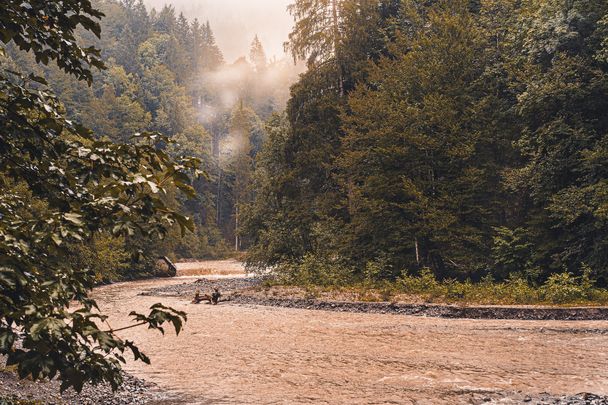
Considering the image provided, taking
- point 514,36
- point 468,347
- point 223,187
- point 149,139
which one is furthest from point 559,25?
point 223,187

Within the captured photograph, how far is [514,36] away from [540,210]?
9812mm

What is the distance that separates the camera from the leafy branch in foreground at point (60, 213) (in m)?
3.04

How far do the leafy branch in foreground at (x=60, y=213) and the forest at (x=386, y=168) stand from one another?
2 centimetres

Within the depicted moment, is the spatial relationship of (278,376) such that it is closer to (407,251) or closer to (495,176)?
(407,251)

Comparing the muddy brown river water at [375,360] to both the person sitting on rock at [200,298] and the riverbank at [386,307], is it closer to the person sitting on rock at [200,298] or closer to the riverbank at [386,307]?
the riverbank at [386,307]

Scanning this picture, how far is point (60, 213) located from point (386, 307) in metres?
20.2

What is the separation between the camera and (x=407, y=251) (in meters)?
29.0

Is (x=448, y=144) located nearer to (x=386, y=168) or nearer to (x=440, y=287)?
(x=386, y=168)

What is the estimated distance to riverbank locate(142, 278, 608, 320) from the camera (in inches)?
710

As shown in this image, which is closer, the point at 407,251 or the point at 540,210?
the point at 540,210

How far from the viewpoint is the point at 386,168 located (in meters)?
28.8

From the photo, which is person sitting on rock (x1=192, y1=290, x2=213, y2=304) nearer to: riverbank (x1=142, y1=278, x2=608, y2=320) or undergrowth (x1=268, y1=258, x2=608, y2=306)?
riverbank (x1=142, y1=278, x2=608, y2=320)

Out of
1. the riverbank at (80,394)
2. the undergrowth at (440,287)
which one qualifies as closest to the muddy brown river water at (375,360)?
the riverbank at (80,394)

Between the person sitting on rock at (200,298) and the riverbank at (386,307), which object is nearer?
the riverbank at (386,307)
